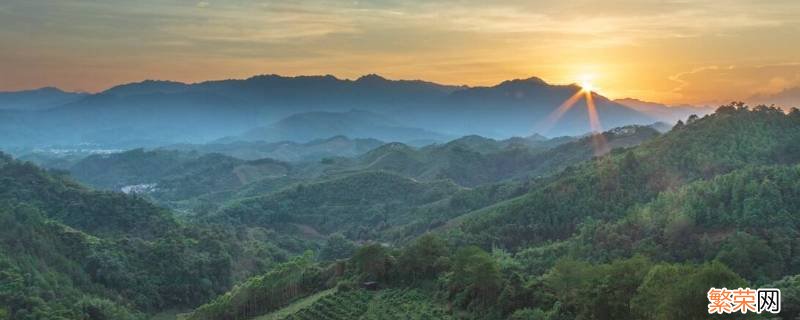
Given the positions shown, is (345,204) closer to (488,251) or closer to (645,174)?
(488,251)

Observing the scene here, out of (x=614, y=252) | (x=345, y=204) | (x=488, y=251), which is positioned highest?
(x=614, y=252)

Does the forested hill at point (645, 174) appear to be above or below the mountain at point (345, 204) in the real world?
above

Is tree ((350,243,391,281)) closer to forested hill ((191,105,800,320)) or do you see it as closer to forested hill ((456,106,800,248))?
forested hill ((191,105,800,320))

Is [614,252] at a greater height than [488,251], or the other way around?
[614,252]

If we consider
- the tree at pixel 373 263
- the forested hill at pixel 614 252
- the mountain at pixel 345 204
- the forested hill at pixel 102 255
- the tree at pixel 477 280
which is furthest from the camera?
the mountain at pixel 345 204

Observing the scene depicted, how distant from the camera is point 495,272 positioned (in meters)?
46.4

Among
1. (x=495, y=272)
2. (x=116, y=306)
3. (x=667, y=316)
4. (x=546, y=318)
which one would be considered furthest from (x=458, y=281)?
(x=116, y=306)

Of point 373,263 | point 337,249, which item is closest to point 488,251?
point 373,263

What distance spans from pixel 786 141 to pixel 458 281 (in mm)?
75783

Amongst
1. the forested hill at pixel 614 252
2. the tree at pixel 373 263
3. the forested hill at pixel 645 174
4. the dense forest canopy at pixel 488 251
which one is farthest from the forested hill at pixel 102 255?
the forested hill at pixel 645 174

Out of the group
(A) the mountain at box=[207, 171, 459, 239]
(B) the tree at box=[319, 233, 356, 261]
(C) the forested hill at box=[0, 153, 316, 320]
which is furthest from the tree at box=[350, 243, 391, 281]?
(A) the mountain at box=[207, 171, 459, 239]

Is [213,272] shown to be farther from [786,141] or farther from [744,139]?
[786,141]

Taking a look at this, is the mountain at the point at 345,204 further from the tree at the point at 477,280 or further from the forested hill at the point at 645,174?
the tree at the point at 477,280

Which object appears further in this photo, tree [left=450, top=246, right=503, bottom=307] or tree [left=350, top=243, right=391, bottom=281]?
tree [left=350, top=243, right=391, bottom=281]
